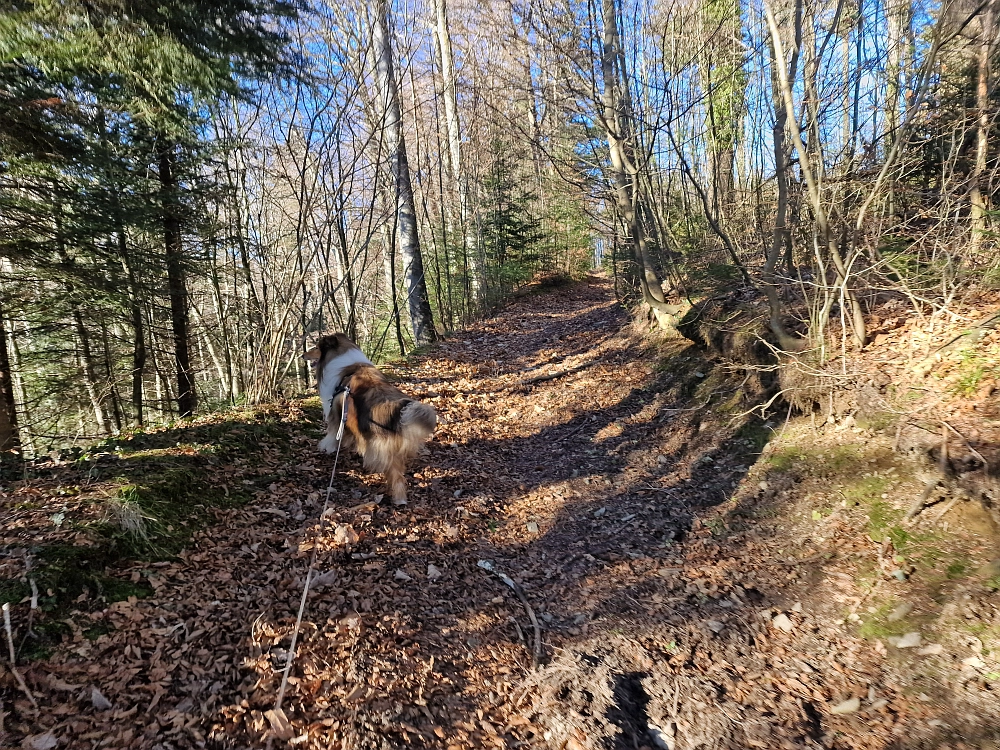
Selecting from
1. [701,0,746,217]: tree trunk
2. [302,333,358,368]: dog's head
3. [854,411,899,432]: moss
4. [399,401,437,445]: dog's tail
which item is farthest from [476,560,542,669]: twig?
[701,0,746,217]: tree trunk

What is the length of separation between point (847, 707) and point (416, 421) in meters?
3.41

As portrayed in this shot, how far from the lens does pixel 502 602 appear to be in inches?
141

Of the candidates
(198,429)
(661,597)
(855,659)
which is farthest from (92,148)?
(855,659)

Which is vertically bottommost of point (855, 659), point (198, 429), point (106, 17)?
point (855, 659)

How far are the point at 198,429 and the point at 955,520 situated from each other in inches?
241

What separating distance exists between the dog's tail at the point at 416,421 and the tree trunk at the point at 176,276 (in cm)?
346

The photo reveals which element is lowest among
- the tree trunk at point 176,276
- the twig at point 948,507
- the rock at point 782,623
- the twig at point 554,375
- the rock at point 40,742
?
the rock at point 782,623

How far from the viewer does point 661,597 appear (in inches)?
136

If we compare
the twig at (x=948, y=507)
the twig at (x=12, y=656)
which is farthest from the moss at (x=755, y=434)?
the twig at (x=12, y=656)

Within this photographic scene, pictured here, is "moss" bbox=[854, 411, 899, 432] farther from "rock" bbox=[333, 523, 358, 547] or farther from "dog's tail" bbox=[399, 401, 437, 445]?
"rock" bbox=[333, 523, 358, 547]

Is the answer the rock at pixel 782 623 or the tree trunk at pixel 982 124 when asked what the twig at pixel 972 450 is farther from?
the tree trunk at pixel 982 124

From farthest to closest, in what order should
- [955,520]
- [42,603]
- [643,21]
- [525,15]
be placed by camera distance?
1. [643,21]
2. [525,15]
3. [955,520]
4. [42,603]

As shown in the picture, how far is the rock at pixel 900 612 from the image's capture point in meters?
2.79

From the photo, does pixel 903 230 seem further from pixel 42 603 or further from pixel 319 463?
pixel 42 603
